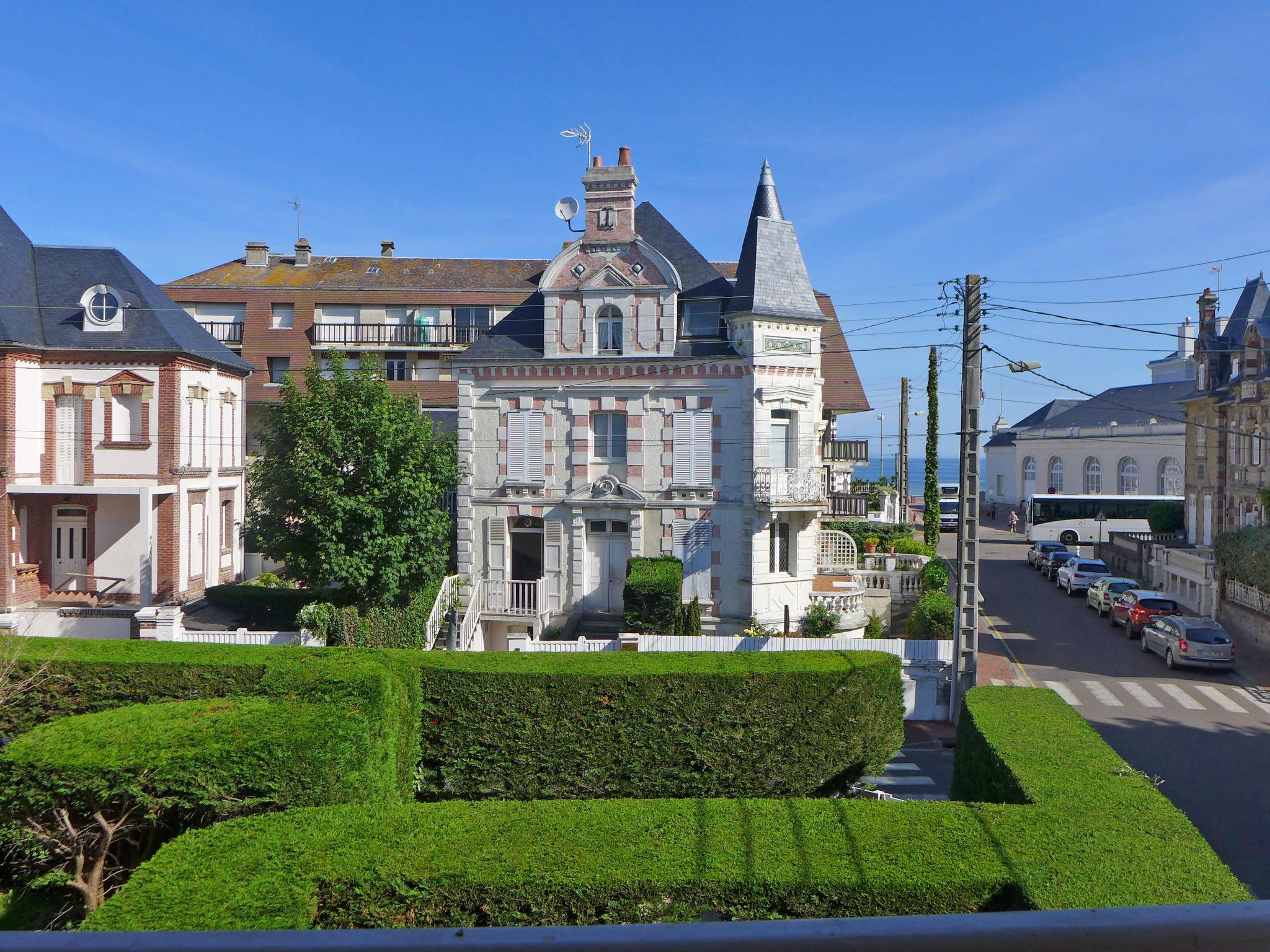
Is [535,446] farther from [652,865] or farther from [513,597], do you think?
[652,865]

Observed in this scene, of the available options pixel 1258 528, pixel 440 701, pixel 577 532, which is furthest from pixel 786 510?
pixel 1258 528

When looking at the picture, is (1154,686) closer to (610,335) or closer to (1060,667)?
(1060,667)

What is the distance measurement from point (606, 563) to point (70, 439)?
15.8 meters

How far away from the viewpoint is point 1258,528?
30484 mm

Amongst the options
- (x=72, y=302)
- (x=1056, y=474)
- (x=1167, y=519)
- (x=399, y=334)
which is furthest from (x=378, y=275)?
(x=1056, y=474)

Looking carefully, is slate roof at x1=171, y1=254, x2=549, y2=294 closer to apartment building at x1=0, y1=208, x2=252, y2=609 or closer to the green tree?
apartment building at x1=0, y1=208, x2=252, y2=609

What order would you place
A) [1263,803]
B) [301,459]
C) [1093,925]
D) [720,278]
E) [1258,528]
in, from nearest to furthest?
[1093,925] → [1263,803] → [301,459] → [720,278] → [1258,528]

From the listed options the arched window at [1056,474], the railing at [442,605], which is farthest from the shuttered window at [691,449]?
the arched window at [1056,474]

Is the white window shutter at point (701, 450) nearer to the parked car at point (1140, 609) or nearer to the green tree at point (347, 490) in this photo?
the green tree at point (347, 490)

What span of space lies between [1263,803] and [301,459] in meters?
20.1

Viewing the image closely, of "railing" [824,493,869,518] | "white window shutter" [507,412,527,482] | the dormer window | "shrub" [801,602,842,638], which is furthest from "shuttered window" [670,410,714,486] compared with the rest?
the dormer window

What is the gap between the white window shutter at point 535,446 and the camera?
2706 cm

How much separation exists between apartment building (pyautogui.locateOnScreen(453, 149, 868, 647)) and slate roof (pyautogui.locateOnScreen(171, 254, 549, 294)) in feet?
57.6

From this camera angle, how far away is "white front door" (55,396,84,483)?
26938 mm
